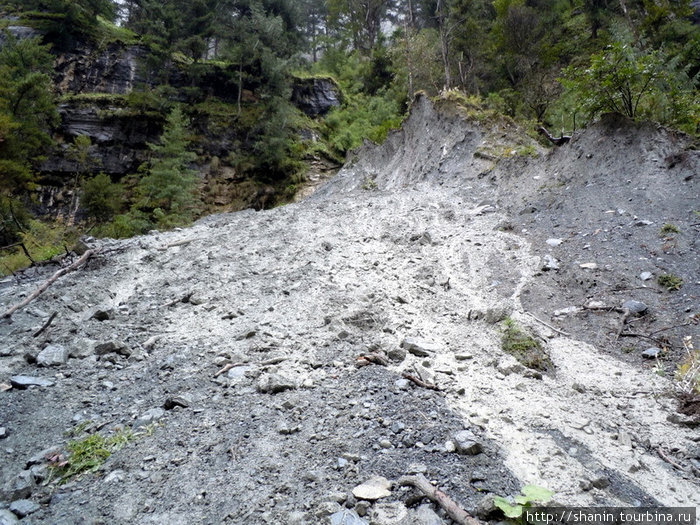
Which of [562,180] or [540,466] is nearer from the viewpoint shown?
[540,466]

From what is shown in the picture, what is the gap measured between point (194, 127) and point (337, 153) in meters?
9.32

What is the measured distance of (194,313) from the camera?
562cm

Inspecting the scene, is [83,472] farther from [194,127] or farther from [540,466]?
[194,127]

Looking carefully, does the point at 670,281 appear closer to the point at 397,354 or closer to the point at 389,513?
the point at 397,354

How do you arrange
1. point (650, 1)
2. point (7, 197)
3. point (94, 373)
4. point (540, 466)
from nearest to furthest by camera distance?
1. point (540, 466)
2. point (94, 373)
3. point (7, 197)
4. point (650, 1)

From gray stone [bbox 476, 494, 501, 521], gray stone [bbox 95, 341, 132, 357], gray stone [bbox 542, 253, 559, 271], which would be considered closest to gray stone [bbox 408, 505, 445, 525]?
gray stone [bbox 476, 494, 501, 521]

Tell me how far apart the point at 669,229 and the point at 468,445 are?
18.7ft

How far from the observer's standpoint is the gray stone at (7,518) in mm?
2242

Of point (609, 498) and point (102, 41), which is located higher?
point (102, 41)

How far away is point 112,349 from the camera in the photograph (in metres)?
4.44

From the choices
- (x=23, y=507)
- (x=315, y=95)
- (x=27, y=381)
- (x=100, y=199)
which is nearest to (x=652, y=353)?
(x=23, y=507)

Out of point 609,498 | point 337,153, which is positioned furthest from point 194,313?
point 337,153

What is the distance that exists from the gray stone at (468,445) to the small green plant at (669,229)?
5.49 m

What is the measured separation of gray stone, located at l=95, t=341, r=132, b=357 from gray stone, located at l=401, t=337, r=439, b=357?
3323 mm
